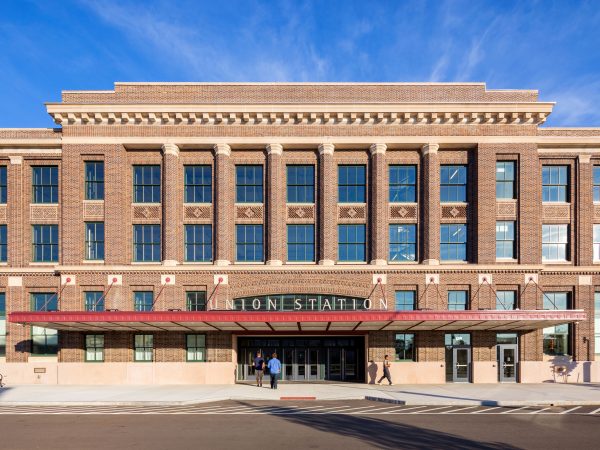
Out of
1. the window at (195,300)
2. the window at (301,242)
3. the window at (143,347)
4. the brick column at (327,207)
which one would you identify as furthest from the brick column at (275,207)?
the window at (143,347)

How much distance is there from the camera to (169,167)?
27.7 m

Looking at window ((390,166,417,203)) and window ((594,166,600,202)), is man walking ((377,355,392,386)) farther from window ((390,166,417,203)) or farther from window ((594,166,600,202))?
window ((594,166,600,202))

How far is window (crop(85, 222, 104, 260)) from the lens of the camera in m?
27.7

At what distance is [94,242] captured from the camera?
90.9 feet

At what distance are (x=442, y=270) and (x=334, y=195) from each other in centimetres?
800

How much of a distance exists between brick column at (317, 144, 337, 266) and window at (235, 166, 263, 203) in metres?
3.89

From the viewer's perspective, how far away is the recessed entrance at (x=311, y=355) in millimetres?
27938

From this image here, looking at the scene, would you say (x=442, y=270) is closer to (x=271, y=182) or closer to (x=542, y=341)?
(x=542, y=341)

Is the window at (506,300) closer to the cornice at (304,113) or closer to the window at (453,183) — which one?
the window at (453,183)

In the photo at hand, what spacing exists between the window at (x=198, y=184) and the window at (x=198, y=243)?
5.83 feet

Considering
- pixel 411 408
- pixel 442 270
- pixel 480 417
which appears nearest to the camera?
pixel 480 417

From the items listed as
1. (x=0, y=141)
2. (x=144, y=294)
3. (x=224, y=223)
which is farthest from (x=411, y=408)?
(x=0, y=141)

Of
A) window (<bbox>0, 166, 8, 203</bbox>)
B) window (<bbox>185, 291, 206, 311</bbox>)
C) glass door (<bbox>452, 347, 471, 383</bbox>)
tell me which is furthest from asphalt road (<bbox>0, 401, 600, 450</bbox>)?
window (<bbox>0, 166, 8, 203</bbox>)

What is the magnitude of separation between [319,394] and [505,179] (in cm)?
1736
